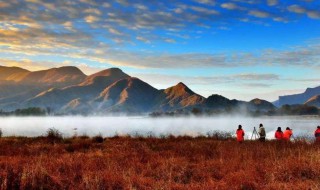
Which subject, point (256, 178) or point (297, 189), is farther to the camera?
point (256, 178)

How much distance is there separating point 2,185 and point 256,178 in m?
6.90

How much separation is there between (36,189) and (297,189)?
22.1ft

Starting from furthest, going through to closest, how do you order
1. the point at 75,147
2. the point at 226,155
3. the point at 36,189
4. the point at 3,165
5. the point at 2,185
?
1. the point at 75,147
2. the point at 226,155
3. the point at 3,165
4. the point at 36,189
5. the point at 2,185

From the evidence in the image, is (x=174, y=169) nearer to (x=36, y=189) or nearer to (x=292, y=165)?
(x=292, y=165)

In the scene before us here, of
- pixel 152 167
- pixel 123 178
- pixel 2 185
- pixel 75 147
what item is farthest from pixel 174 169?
pixel 75 147

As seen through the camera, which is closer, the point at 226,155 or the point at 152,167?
the point at 152,167

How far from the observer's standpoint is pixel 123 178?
1038cm

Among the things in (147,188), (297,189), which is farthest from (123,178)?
(297,189)

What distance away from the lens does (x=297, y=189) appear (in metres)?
9.01

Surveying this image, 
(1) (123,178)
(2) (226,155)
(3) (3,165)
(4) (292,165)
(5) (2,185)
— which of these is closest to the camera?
(5) (2,185)

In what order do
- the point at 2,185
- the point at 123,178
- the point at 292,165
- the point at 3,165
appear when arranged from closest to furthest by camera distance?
the point at 2,185, the point at 123,178, the point at 292,165, the point at 3,165

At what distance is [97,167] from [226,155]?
20.0ft

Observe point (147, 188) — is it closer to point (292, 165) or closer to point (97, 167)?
point (97, 167)

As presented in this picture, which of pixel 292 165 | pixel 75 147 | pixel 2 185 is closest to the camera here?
pixel 2 185
